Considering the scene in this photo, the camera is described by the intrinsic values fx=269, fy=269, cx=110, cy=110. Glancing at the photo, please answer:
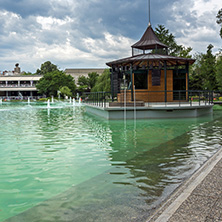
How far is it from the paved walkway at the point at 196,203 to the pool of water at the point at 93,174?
1.34 feet

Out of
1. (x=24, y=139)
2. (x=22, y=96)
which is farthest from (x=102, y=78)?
(x=24, y=139)

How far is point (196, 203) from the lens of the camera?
13.3ft

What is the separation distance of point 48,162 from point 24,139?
4.51 m

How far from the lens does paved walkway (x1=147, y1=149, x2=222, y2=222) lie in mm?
3609

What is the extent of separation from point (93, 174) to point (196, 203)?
3.11 metres

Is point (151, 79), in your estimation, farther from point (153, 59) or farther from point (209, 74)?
point (209, 74)

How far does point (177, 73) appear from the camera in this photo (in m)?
24.9

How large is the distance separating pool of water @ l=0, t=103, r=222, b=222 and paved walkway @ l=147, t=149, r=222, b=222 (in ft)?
1.34

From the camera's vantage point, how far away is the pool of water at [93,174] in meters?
4.51

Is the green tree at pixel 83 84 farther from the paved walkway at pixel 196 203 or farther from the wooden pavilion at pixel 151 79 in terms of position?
the paved walkway at pixel 196 203

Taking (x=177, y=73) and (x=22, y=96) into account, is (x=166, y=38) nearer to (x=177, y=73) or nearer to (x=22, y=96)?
(x=177, y=73)

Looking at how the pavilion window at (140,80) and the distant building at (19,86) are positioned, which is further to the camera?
the distant building at (19,86)

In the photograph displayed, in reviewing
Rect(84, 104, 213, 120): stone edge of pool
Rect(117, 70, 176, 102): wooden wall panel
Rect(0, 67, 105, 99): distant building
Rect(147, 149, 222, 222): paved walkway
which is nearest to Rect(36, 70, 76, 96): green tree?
Rect(0, 67, 105, 99): distant building

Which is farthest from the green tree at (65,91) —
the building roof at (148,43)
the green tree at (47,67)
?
the building roof at (148,43)
